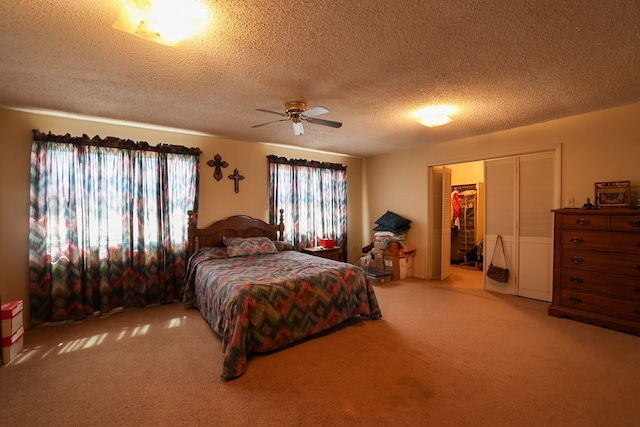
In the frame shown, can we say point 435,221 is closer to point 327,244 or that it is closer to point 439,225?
point 439,225

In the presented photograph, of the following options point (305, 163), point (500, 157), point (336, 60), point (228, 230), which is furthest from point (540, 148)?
point (228, 230)

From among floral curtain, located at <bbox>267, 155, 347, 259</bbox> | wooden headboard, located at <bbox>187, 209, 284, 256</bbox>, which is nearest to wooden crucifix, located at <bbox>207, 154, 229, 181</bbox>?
wooden headboard, located at <bbox>187, 209, 284, 256</bbox>

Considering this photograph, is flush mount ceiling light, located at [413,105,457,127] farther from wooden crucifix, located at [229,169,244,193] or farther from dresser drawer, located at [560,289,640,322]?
wooden crucifix, located at [229,169,244,193]

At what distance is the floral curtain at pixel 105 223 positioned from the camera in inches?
131

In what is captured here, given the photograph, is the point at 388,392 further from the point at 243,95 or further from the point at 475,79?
the point at 243,95

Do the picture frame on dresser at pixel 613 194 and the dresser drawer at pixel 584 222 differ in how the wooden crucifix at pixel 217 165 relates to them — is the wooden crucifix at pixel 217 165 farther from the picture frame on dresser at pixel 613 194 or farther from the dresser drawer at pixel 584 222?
the picture frame on dresser at pixel 613 194

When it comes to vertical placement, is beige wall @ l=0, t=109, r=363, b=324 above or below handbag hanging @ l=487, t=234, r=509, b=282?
above

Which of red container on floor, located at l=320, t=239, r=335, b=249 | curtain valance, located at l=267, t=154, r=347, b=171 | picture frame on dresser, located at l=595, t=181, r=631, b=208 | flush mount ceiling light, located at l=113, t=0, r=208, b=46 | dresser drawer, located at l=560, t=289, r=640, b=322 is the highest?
flush mount ceiling light, located at l=113, t=0, r=208, b=46

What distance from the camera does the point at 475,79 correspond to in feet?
8.39

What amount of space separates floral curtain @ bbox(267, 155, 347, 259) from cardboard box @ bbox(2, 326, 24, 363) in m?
3.24

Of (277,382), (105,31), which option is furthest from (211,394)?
(105,31)

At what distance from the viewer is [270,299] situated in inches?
104

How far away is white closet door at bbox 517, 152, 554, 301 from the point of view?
3.95m

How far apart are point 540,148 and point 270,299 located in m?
4.07
